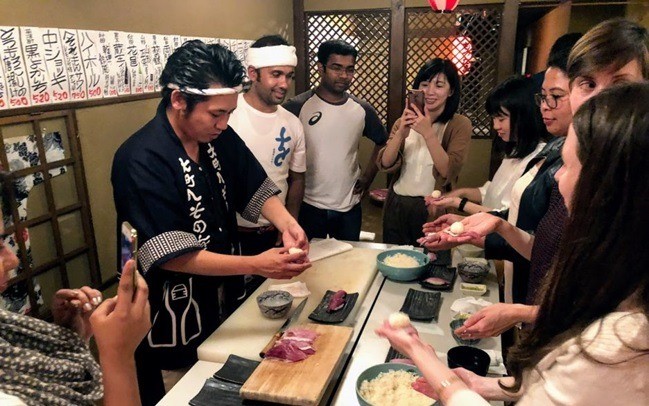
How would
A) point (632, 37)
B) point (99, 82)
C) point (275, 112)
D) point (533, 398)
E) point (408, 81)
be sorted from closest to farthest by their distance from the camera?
point (533, 398) < point (632, 37) < point (99, 82) < point (275, 112) < point (408, 81)

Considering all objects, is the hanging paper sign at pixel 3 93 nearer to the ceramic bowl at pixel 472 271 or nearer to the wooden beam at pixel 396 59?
the ceramic bowl at pixel 472 271

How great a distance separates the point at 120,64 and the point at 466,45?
400cm

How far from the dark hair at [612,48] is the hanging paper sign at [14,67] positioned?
237 cm

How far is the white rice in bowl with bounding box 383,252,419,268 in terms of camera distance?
226 centimetres

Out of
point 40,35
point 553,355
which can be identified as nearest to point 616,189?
point 553,355

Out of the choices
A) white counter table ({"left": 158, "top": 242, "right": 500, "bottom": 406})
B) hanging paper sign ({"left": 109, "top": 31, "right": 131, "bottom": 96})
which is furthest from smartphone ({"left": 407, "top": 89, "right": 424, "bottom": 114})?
hanging paper sign ({"left": 109, "top": 31, "right": 131, "bottom": 96})

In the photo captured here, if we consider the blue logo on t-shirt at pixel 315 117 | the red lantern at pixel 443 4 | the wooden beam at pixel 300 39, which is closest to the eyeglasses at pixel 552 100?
the blue logo on t-shirt at pixel 315 117

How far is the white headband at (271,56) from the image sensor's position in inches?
114

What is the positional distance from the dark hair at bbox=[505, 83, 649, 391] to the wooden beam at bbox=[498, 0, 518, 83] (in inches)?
186

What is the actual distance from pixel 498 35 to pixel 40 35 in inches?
179

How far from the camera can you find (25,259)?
2.32 metres

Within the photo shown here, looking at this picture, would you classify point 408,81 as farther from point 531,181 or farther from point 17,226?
point 17,226

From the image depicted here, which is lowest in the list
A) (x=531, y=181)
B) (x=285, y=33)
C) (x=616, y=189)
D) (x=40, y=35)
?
(x=531, y=181)

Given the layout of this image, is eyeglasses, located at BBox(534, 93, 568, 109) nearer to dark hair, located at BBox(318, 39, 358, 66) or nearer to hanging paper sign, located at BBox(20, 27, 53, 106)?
dark hair, located at BBox(318, 39, 358, 66)
